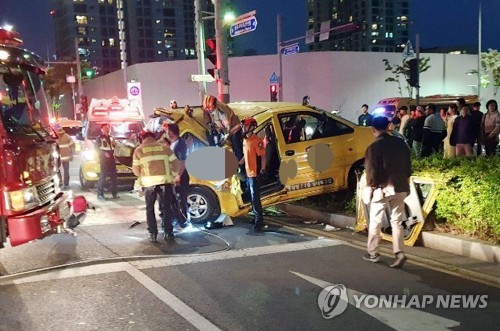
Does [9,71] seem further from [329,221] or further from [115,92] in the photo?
[115,92]

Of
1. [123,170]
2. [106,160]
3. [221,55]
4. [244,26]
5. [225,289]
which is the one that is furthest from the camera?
[244,26]

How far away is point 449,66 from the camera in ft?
119

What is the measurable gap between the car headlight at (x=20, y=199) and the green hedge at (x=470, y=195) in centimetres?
506

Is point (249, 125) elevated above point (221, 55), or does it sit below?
below

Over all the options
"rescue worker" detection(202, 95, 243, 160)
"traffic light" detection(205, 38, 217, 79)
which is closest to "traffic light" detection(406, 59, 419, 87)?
"traffic light" detection(205, 38, 217, 79)

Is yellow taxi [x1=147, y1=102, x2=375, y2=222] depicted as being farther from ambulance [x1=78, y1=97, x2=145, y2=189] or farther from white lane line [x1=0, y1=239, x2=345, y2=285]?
ambulance [x1=78, y1=97, x2=145, y2=189]

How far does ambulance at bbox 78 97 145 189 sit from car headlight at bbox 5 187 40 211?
616 centimetres

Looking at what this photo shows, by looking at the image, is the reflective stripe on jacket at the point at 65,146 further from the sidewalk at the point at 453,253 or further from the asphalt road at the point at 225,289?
the sidewalk at the point at 453,253

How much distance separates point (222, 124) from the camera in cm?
955

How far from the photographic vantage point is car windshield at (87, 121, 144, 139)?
13746mm

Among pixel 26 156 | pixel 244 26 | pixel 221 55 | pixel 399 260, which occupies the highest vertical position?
pixel 244 26

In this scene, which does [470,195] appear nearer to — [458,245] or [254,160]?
[458,245]

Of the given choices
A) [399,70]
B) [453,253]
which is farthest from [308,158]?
[399,70]

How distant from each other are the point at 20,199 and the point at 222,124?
453 cm
